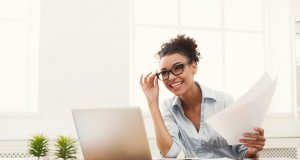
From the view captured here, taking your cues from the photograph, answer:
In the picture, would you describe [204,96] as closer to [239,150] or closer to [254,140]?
[239,150]

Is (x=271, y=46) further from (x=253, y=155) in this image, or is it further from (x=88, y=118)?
(x=88, y=118)

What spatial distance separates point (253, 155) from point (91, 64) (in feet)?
4.97

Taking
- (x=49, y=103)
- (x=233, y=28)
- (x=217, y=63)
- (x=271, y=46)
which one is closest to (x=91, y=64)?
(x=49, y=103)

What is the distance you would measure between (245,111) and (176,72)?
2.18ft

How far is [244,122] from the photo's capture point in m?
1.45

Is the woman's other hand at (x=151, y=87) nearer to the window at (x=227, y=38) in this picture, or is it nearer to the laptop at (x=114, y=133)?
the laptop at (x=114, y=133)

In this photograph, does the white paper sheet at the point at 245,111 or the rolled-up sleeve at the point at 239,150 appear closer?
the white paper sheet at the point at 245,111

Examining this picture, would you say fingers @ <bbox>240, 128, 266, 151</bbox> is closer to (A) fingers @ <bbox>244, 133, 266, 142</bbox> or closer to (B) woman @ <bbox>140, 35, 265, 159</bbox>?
(A) fingers @ <bbox>244, 133, 266, 142</bbox>

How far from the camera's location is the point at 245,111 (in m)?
1.40

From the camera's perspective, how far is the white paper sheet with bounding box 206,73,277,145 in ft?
4.47

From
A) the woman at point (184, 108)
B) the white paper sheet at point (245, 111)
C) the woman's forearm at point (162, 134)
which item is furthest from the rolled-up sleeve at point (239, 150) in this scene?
the white paper sheet at point (245, 111)

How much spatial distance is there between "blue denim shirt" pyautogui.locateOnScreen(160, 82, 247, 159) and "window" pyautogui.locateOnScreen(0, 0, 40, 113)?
4.30 feet

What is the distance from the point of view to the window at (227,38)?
3316 mm

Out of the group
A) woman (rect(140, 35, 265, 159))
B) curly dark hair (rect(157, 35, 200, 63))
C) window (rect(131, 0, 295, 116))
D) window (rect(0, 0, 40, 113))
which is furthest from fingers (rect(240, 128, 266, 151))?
window (rect(0, 0, 40, 113))
